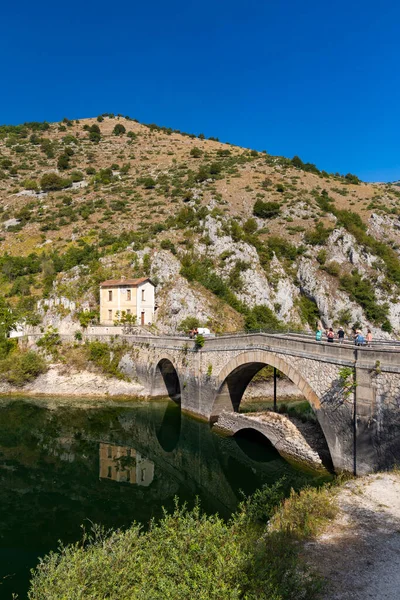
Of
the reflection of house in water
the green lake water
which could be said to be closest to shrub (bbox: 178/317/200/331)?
the green lake water

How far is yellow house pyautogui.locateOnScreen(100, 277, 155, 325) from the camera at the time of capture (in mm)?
42062

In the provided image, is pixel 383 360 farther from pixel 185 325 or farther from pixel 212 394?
pixel 185 325

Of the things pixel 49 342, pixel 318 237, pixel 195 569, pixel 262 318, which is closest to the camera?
pixel 195 569

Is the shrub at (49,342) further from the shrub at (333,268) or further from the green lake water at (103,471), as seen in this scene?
the shrub at (333,268)

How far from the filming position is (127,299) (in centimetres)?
4247

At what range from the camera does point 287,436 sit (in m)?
20.1

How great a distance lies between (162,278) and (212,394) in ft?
73.9

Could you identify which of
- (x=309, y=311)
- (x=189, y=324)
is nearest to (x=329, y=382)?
(x=189, y=324)

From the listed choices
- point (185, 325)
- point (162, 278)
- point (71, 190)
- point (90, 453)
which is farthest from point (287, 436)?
point (71, 190)

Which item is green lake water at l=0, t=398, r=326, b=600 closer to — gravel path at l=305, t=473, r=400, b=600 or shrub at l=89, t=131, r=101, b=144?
gravel path at l=305, t=473, r=400, b=600

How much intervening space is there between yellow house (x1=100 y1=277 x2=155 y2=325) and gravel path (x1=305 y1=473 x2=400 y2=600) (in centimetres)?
3340

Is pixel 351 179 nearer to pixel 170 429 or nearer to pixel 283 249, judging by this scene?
pixel 283 249

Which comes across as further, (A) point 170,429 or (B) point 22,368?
(B) point 22,368

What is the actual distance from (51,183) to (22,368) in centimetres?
5710
